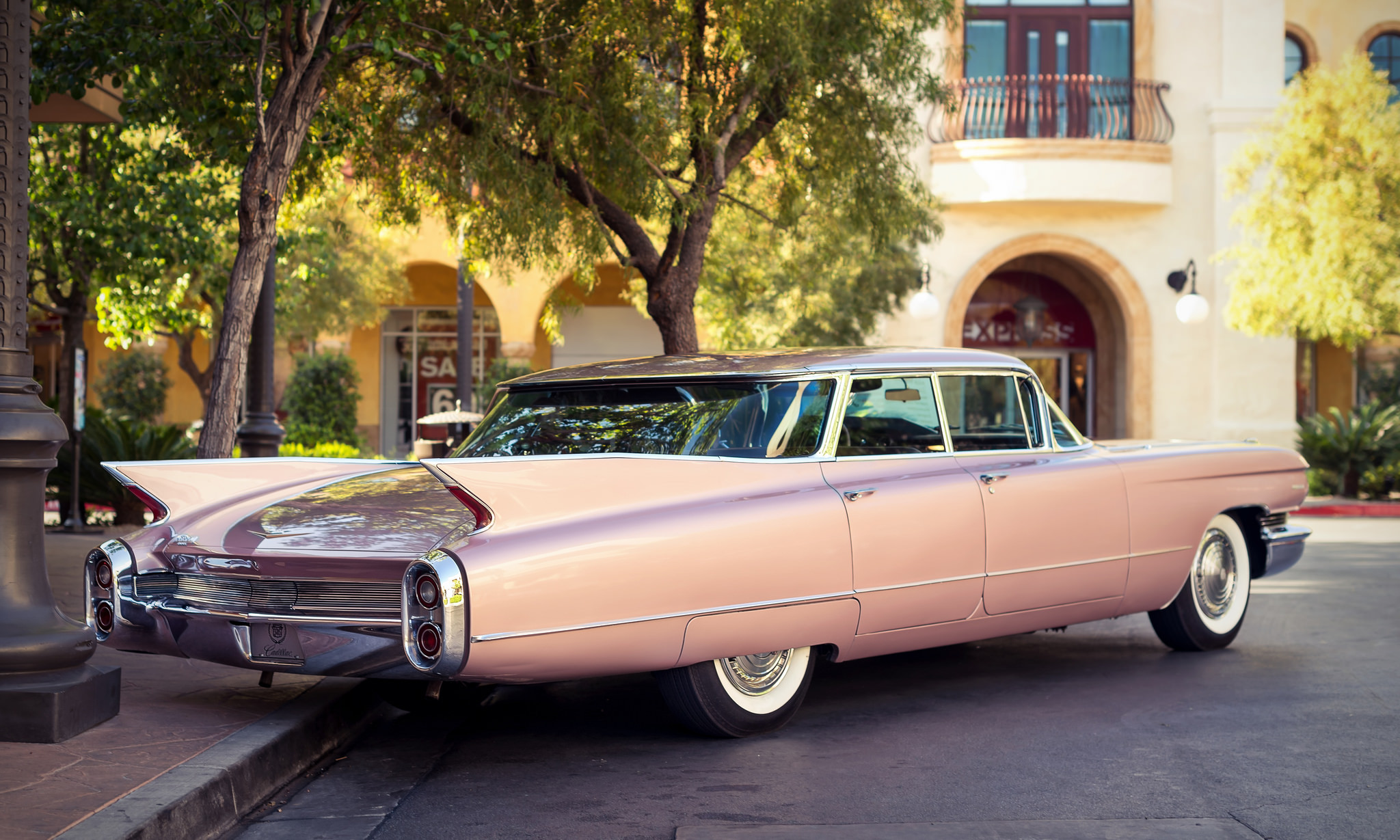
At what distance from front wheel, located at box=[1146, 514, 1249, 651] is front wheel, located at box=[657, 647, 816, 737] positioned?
272 cm

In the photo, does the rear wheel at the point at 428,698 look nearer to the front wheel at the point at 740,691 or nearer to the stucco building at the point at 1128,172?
the front wheel at the point at 740,691

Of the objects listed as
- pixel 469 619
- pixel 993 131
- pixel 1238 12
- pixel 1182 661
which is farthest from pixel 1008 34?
pixel 469 619

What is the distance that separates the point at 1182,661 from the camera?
7012 millimetres

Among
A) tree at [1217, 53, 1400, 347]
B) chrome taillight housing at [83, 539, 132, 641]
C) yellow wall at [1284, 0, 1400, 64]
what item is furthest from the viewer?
yellow wall at [1284, 0, 1400, 64]

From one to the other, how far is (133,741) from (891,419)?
3.24 meters

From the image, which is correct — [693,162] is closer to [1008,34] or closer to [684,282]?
[684,282]

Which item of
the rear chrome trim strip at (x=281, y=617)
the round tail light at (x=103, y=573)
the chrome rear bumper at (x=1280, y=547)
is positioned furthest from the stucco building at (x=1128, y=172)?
the rear chrome trim strip at (x=281, y=617)

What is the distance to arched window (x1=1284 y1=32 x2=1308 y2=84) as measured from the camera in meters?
25.2

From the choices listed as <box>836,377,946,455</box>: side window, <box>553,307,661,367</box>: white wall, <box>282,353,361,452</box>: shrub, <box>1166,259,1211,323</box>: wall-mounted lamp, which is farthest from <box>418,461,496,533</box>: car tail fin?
<box>553,307,661,367</box>: white wall

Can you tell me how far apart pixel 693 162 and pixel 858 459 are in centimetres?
607

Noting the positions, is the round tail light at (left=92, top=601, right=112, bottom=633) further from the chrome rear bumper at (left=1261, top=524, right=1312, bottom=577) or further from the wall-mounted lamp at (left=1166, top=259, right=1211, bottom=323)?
the wall-mounted lamp at (left=1166, top=259, right=1211, bottom=323)

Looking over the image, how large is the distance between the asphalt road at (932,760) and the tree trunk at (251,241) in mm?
2159

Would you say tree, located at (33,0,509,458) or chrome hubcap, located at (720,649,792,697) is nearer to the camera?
chrome hubcap, located at (720,649,792,697)

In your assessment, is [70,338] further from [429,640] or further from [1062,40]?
[1062,40]
